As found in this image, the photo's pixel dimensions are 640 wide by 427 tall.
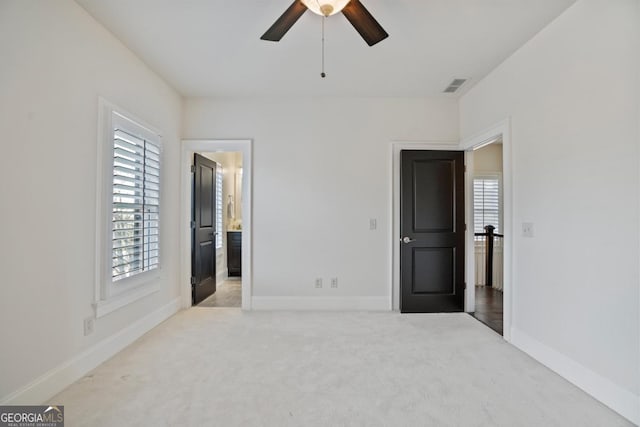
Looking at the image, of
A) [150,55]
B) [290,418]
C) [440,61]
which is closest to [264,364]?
[290,418]

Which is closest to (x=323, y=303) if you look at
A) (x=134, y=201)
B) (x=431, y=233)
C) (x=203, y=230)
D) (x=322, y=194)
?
(x=322, y=194)

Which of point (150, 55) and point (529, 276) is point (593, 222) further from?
point (150, 55)

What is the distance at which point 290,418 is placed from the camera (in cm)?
184

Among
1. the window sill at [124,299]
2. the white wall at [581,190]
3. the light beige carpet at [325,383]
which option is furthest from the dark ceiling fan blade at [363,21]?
the window sill at [124,299]

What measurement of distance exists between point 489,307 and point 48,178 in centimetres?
479

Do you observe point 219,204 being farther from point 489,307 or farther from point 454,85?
point 489,307

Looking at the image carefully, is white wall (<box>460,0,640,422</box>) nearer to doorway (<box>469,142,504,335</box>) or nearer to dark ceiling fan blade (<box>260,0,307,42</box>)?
dark ceiling fan blade (<box>260,0,307,42</box>)

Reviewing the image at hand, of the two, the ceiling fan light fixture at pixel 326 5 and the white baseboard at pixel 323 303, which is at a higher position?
the ceiling fan light fixture at pixel 326 5

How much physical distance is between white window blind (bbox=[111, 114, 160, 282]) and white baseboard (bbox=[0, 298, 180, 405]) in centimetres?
54

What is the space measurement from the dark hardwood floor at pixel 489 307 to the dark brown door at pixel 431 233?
12.0 inches

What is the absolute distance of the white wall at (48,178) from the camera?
179 centimetres

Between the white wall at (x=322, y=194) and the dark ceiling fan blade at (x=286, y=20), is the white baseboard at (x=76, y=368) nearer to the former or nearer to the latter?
the white wall at (x=322, y=194)

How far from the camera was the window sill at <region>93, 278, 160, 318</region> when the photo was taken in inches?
98.8

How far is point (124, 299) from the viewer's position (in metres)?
2.80
